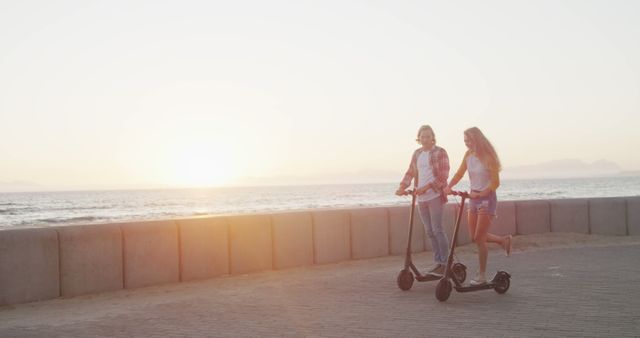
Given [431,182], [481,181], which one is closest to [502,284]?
[481,181]

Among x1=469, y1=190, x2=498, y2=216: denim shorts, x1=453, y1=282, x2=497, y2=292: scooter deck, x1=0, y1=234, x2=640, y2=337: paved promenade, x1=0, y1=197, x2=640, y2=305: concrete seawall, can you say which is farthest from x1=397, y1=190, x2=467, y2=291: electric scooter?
x1=0, y1=197, x2=640, y2=305: concrete seawall

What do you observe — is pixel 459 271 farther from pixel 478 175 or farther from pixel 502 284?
pixel 478 175

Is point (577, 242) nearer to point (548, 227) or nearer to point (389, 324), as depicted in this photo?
point (548, 227)

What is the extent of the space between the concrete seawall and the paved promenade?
266mm

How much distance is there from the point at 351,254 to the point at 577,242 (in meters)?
4.73

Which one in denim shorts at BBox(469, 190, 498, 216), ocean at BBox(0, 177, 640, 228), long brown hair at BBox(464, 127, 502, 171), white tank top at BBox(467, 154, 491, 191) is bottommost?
ocean at BBox(0, 177, 640, 228)

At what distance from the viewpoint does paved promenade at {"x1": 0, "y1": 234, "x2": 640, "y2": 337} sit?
5.89m

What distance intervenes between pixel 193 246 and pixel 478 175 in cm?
406

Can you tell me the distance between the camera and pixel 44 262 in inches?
317

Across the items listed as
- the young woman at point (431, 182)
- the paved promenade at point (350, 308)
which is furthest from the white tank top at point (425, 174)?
the paved promenade at point (350, 308)

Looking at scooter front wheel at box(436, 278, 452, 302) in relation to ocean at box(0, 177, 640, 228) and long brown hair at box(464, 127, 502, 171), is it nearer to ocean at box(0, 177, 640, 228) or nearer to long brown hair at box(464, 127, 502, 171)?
long brown hair at box(464, 127, 502, 171)

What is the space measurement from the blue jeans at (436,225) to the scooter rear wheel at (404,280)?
577 mm

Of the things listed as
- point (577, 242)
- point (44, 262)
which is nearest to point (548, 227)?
point (577, 242)

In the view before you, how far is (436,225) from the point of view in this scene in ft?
26.8
